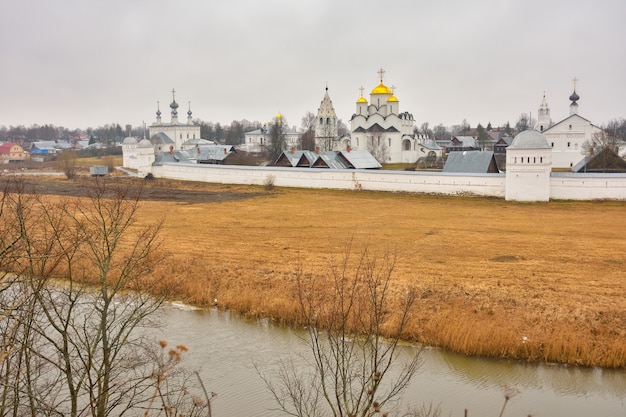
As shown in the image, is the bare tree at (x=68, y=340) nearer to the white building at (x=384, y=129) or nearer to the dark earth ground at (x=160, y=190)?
the dark earth ground at (x=160, y=190)

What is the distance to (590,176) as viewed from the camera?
20.9 m

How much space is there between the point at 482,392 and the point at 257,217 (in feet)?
42.2

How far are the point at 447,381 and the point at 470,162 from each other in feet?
68.2

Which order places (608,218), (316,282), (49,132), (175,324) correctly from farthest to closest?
(49,132) < (608,218) < (316,282) < (175,324)

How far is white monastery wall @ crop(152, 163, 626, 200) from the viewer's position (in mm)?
20875

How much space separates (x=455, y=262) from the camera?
39.8ft

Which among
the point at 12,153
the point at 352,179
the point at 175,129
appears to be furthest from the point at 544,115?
the point at 12,153

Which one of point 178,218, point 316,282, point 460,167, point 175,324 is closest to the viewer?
point 175,324

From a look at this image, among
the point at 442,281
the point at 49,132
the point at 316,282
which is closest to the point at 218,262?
the point at 316,282

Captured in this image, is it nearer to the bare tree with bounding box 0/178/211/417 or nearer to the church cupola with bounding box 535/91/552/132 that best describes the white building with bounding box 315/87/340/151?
the church cupola with bounding box 535/91/552/132

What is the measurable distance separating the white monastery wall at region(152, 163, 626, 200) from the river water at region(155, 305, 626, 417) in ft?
49.9

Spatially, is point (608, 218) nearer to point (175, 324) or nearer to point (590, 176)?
point (590, 176)

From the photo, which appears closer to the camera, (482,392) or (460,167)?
(482,392)

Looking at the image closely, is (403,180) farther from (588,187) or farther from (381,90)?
(381,90)
